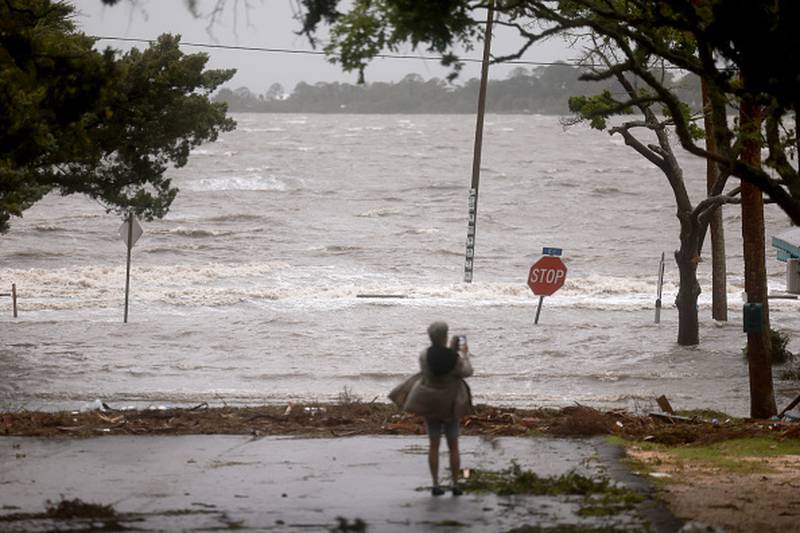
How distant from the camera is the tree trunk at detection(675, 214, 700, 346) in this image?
27938 mm

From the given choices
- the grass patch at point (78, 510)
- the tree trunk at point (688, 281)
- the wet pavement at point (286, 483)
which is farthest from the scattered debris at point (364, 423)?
the tree trunk at point (688, 281)

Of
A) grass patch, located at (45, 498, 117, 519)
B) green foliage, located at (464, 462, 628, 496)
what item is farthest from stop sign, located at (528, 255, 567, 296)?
grass patch, located at (45, 498, 117, 519)

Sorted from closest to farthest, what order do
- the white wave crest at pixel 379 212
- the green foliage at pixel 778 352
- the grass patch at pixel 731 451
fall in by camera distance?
the grass patch at pixel 731 451, the green foliage at pixel 778 352, the white wave crest at pixel 379 212

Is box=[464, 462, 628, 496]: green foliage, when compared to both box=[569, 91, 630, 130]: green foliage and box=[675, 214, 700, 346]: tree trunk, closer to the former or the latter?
box=[569, 91, 630, 130]: green foliage

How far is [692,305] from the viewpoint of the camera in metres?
28.4

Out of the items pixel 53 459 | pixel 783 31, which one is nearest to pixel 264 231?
pixel 53 459

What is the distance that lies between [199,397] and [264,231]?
44698mm

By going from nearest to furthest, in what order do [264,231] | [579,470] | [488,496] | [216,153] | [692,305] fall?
[488,496]
[579,470]
[692,305]
[264,231]
[216,153]

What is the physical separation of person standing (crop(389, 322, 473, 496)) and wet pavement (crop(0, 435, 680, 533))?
22.4 inches

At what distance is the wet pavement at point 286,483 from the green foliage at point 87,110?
315 centimetres

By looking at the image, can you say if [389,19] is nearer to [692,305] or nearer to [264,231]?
[692,305]

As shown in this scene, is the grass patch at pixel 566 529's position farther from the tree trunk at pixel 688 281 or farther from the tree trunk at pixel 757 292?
the tree trunk at pixel 688 281

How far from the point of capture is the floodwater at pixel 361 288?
25.0 metres

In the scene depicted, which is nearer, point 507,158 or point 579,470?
point 579,470
